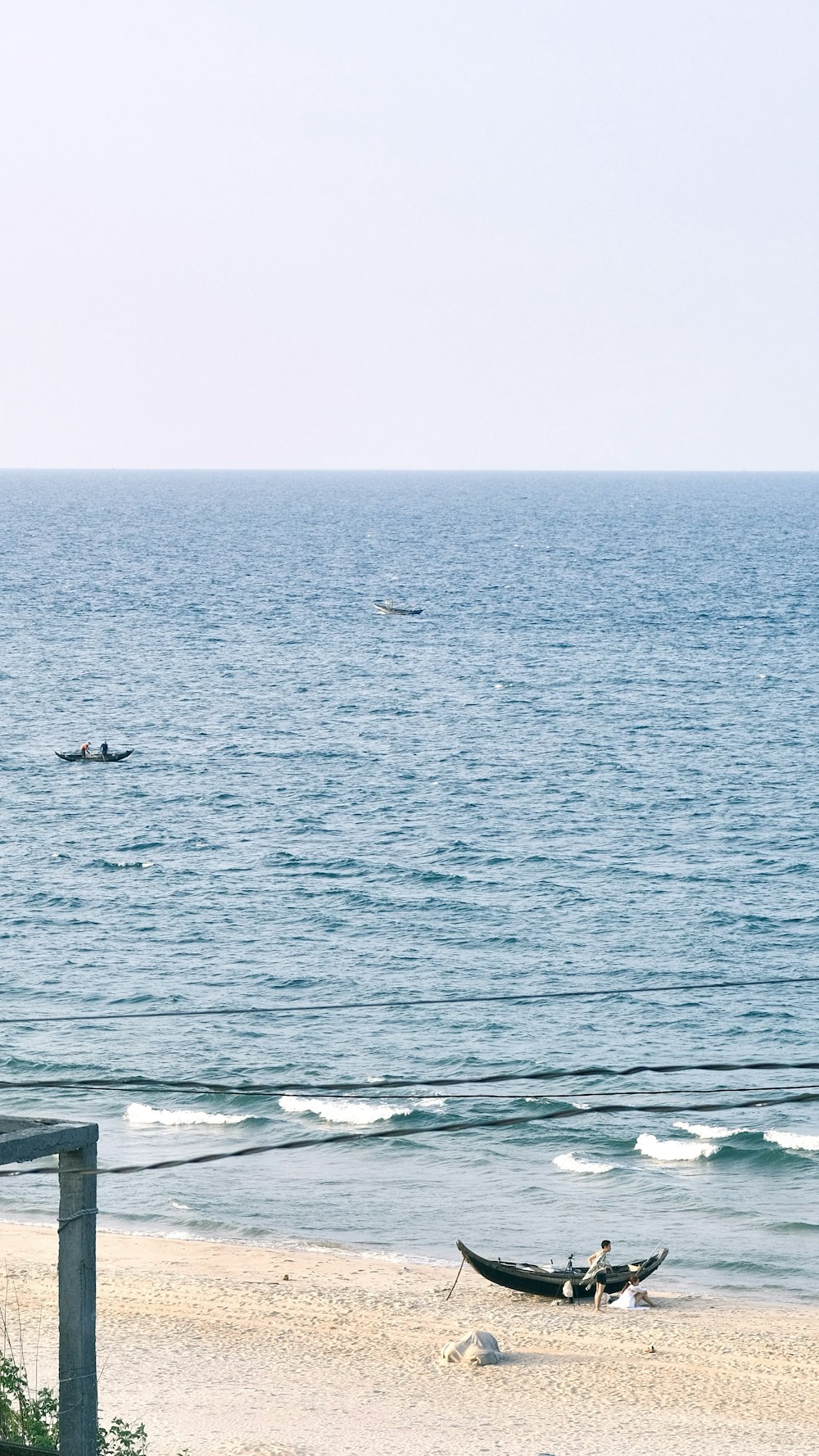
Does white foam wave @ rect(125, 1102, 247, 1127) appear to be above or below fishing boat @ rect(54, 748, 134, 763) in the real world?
below

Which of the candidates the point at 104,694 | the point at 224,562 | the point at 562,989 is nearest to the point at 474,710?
the point at 104,694

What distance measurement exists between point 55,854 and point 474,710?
3353 centimetres

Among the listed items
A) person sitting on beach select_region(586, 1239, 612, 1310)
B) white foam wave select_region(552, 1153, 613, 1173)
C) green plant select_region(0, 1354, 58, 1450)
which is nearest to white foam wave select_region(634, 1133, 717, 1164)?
white foam wave select_region(552, 1153, 613, 1173)

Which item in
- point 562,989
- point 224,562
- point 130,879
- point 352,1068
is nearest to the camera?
point 352,1068

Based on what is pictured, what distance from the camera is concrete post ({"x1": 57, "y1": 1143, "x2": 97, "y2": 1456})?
1174 cm

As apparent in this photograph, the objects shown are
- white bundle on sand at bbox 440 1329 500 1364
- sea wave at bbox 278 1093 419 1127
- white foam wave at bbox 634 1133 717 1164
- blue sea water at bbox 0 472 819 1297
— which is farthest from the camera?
sea wave at bbox 278 1093 419 1127

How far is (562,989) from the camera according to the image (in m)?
45.9

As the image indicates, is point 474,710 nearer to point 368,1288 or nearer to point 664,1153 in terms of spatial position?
point 664,1153

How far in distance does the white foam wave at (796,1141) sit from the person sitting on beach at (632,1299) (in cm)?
845

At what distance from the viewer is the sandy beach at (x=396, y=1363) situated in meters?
24.8

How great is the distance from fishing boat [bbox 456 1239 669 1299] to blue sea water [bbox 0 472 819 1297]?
1.88 metres

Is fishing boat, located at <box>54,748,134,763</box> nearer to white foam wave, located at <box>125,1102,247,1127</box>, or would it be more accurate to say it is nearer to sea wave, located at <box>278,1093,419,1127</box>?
white foam wave, located at <box>125,1102,247,1127</box>

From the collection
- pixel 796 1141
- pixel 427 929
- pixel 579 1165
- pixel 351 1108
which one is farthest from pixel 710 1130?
pixel 427 929

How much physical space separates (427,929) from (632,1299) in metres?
22.9
